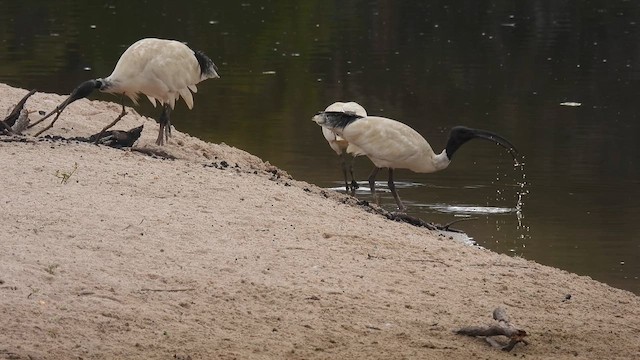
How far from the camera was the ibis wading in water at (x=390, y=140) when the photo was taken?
10.4 m

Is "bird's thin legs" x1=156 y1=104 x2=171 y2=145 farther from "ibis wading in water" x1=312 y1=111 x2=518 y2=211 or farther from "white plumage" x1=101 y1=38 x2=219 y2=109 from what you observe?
"ibis wading in water" x1=312 y1=111 x2=518 y2=211

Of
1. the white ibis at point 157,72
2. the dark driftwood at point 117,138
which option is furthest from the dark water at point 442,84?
the dark driftwood at point 117,138

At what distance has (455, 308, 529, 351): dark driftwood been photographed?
21.3 feet

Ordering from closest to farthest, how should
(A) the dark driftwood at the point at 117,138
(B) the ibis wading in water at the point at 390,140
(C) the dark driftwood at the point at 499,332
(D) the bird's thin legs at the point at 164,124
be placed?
(C) the dark driftwood at the point at 499,332 < (A) the dark driftwood at the point at 117,138 < (B) the ibis wading in water at the point at 390,140 < (D) the bird's thin legs at the point at 164,124

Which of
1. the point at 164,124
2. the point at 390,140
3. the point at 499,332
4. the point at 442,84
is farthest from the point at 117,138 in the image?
the point at 442,84

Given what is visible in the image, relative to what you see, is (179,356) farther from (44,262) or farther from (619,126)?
(619,126)

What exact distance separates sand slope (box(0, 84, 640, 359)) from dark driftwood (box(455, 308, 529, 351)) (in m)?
0.06

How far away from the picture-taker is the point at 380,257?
307 inches

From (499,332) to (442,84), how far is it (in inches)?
480

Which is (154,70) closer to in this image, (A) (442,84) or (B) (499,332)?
(B) (499,332)

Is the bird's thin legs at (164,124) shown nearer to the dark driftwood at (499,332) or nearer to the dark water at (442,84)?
the dark water at (442,84)

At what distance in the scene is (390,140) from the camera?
34.0 feet

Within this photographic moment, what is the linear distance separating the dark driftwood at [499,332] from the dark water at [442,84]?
241cm

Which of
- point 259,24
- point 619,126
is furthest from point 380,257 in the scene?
point 259,24
